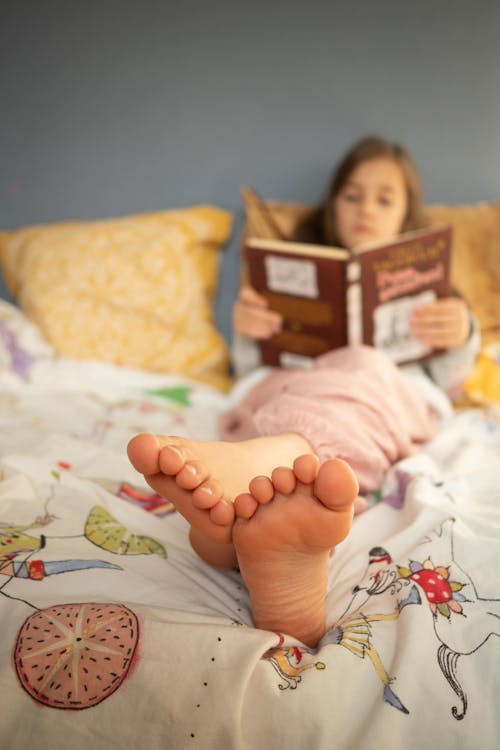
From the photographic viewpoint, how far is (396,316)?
1.07m

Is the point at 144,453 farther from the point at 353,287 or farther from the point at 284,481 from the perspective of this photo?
the point at 353,287

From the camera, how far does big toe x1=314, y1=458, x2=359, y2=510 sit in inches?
18.2

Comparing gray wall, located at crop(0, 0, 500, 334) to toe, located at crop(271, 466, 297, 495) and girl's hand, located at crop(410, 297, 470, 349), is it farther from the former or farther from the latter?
toe, located at crop(271, 466, 297, 495)

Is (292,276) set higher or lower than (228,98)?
lower

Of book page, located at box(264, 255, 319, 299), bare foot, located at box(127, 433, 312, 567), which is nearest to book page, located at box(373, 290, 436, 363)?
book page, located at box(264, 255, 319, 299)

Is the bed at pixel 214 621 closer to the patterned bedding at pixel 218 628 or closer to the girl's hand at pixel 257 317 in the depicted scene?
the patterned bedding at pixel 218 628

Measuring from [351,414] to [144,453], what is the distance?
0.35 metres

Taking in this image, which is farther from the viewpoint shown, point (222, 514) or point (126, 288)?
point (126, 288)

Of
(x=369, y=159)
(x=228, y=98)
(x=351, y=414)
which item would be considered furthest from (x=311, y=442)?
(x=228, y=98)

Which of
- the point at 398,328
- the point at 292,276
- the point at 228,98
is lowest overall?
the point at 398,328

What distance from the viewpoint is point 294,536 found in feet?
1.55

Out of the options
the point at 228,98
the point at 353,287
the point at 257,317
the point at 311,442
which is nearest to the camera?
the point at 311,442

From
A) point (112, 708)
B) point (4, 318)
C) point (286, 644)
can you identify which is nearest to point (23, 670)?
point (112, 708)

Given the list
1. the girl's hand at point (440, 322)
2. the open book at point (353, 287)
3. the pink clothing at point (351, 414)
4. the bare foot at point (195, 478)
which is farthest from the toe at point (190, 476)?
the girl's hand at point (440, 322)
